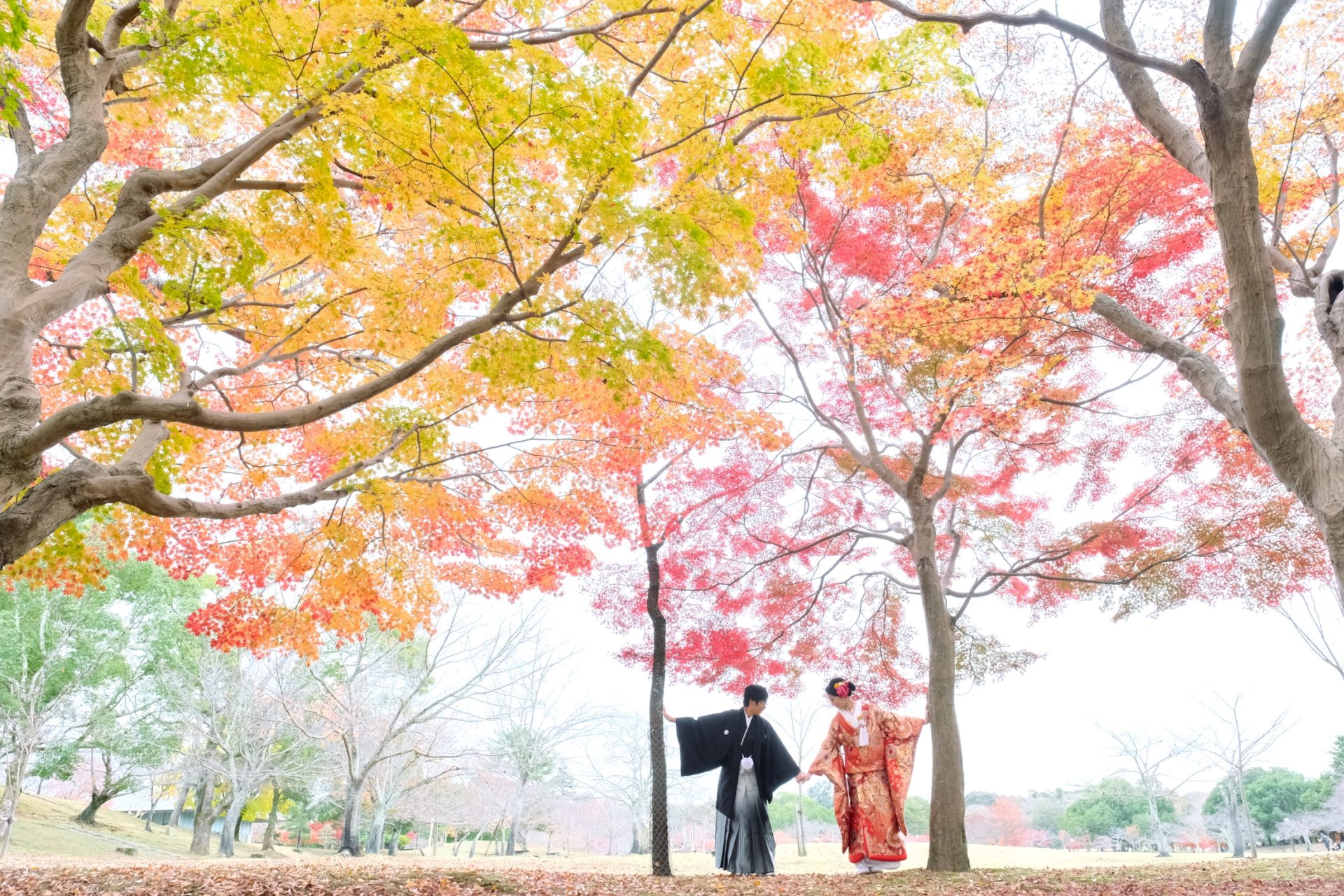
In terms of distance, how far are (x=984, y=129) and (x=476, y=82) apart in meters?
5.97

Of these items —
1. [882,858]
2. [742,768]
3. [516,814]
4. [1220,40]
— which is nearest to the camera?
[1220,40]

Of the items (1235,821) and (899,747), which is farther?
(1235,821)

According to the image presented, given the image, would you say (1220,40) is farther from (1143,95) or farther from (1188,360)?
(1188,360)

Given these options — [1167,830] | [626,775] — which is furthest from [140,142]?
[1167,830]

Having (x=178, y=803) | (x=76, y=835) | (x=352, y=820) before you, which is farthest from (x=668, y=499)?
(x=178, y=803)

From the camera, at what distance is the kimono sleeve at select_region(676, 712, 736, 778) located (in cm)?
610

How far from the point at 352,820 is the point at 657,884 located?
1235 cm

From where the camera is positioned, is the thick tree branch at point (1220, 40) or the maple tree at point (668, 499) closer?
the thick tree branch at point (1220, 40)

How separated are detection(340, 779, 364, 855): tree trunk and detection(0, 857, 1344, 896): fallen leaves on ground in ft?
30.1

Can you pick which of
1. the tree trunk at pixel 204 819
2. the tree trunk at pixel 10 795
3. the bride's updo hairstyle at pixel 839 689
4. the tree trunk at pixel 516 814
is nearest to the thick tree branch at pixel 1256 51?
the bride's updo hairstyle at pixel 839 689

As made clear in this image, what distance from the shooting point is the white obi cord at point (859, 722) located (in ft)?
21.1

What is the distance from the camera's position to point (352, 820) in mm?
14805

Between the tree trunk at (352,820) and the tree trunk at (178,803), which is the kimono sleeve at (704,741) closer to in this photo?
the tree trunk at (352,820)

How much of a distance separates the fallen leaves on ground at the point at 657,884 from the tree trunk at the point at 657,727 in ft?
6.49
